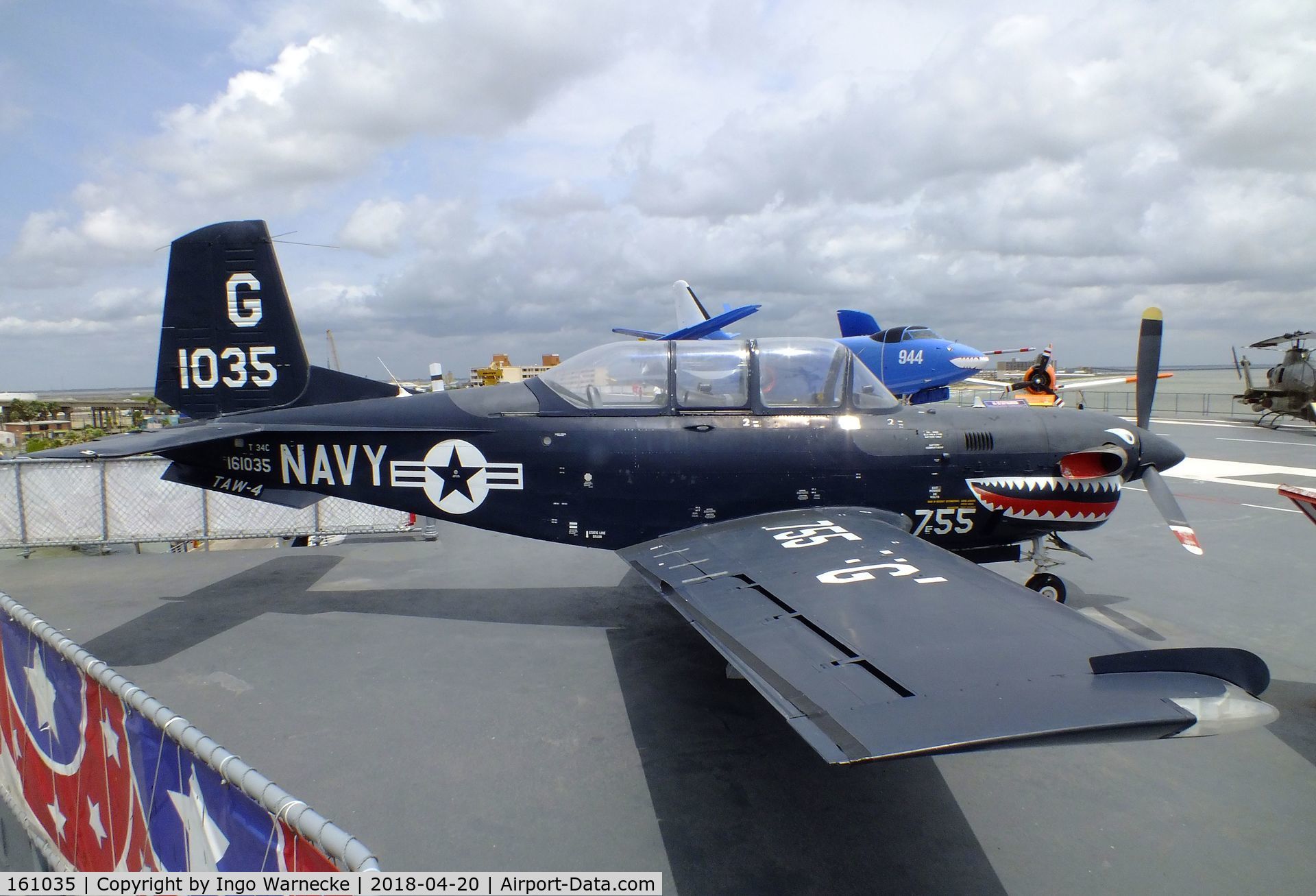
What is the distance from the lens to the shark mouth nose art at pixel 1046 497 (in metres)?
5.74

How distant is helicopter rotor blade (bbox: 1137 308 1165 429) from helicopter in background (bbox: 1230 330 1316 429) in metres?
23.6

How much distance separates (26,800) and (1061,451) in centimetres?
734

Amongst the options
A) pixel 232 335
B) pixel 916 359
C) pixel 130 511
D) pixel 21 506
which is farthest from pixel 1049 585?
pixel 916 359

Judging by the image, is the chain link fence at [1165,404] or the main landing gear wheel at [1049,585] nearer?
the main landing gear wheel at [1049,585]

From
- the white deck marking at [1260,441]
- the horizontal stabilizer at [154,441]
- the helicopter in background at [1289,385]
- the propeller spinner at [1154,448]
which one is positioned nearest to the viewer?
the horizontal stabilizer at [154,441]

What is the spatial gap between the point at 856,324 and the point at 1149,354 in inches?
733

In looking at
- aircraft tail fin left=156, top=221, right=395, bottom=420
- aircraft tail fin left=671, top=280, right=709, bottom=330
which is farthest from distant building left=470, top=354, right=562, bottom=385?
aircraft tail fin left=156, top=221, right=395, bottom=420

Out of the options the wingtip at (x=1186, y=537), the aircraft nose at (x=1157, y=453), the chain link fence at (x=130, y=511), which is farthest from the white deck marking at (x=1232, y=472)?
the chain link fence at (x=130, y=511)

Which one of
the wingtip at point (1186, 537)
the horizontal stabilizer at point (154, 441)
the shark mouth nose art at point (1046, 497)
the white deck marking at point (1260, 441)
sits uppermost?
the horizontal stabilizer at point (154, 441)

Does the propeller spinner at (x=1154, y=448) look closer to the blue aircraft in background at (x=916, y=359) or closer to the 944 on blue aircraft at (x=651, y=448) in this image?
the 944 on blue aircraft at (x=651, y=448)

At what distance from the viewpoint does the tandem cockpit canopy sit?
18.9 ft

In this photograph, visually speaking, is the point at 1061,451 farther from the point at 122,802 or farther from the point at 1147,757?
the point at 122,802

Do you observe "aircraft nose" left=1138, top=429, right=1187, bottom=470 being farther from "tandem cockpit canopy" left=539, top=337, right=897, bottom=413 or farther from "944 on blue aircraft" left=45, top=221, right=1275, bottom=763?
"tandem cockpit canopy" left=539, top=337, right=897, bottom=413

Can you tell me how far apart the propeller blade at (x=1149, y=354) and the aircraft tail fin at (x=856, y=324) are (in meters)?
17.9
